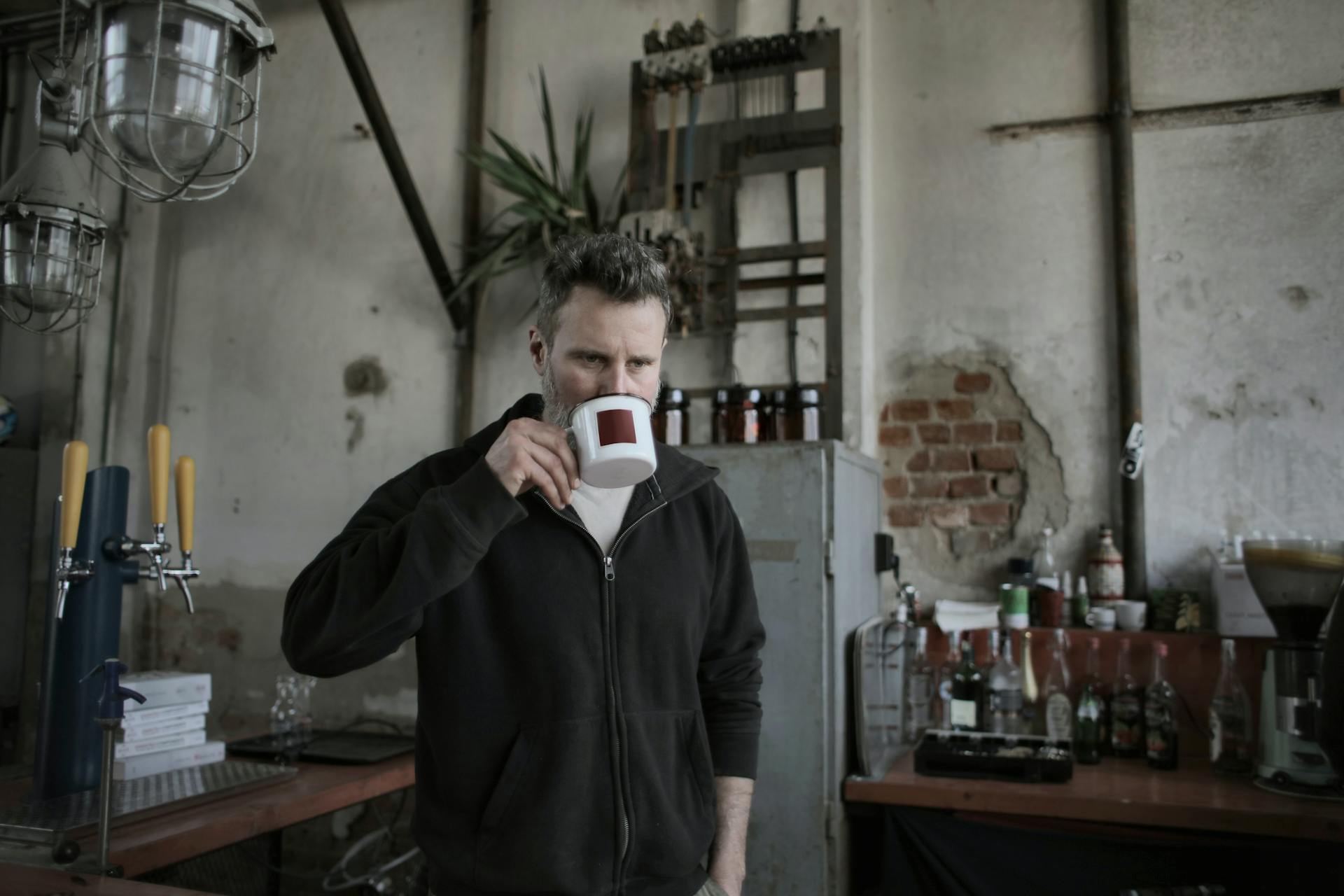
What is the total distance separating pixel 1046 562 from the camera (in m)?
2.75

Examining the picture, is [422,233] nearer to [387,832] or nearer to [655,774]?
[387,832]

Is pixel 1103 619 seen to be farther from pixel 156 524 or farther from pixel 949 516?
pixel 156 524

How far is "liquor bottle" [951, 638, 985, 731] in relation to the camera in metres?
2.55

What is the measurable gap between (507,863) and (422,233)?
8.10 ft

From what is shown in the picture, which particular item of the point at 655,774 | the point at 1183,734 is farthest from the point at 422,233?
the point at 1183,734

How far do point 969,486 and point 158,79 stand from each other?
90.7 inches

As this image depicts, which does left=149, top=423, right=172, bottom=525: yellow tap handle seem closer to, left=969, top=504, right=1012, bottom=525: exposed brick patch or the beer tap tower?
the beer tap tower

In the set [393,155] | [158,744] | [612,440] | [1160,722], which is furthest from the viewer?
[393,155]

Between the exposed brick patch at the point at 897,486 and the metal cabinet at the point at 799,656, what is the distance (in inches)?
27.2

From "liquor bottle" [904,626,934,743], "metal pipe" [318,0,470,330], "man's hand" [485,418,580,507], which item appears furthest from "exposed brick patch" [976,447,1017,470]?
"man's hand" [485,418,580,507]

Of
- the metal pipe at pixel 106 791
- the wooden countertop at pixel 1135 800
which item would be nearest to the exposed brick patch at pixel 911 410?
the wooden countertop at pixel 1135 800

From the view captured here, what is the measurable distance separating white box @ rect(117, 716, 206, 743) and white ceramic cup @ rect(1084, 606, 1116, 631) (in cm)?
223

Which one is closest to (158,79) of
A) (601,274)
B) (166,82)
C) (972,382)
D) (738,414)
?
(166,82)

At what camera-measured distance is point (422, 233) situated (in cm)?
327
